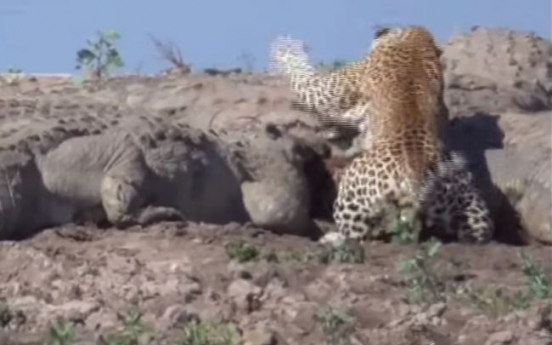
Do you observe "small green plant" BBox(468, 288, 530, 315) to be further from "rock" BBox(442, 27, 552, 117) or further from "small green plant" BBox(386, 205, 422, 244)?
"rock" BBox(442, 27, 552, 117)

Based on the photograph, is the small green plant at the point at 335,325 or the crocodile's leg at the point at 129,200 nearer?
Answer: the small green plant at the point at 335,325

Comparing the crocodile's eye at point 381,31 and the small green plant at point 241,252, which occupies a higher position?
the crocodile's eye at point 381,31

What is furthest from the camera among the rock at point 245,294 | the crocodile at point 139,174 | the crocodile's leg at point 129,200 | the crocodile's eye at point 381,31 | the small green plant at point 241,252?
the crocodile's eye at point 381,31

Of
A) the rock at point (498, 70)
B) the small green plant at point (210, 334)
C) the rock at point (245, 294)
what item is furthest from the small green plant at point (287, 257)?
the rock at point (498, 70)

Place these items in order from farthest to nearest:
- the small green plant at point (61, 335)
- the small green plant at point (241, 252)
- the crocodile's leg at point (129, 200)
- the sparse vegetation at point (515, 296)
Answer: the crocodile's leg at point (129, 200)
the small green plant at point (241, 252)
the sparse vegetation at point (515, 296)
the small green plant at point (61, 335)

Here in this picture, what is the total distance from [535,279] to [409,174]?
1977 millimetres

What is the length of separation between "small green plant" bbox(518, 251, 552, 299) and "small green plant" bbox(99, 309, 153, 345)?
1.74 m

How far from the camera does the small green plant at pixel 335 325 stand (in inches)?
278

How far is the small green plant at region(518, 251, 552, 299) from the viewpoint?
787cm

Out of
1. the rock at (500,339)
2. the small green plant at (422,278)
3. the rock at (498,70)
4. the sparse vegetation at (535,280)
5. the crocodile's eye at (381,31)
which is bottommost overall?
the rock at (500,339)

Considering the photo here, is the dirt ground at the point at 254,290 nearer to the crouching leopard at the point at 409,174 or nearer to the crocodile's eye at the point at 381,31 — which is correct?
the crouching leopard at the point at 409,174

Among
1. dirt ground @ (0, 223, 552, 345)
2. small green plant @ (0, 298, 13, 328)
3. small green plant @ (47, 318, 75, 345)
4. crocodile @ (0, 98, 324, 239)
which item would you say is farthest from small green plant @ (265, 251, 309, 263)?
small green plant @ (47, 318, 75, 345)

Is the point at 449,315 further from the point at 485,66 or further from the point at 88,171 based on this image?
the point at 485,66

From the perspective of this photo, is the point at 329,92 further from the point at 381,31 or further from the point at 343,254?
the point at 343,254
